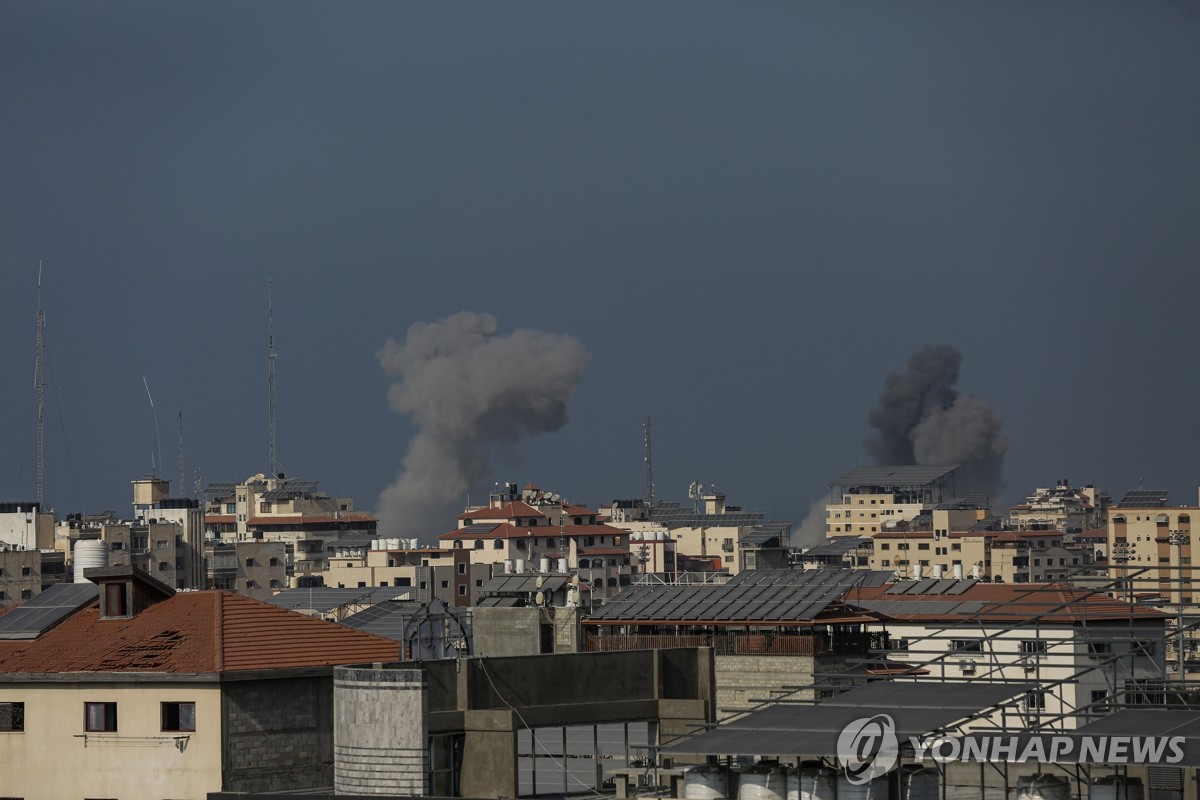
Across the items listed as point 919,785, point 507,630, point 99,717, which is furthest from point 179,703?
point 919,785

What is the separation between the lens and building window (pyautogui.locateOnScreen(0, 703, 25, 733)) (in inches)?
1490

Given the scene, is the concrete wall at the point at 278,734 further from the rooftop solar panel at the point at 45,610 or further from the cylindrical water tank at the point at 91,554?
the cylindrical water tank at the point at 91,554

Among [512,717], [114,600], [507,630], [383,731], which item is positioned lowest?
[383,731]

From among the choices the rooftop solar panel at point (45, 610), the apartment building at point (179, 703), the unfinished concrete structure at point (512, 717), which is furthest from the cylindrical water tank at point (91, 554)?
the unfinished concrete structure at point (512, 717)

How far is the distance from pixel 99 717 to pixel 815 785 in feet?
45.2

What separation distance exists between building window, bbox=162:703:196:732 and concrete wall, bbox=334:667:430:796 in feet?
16.5

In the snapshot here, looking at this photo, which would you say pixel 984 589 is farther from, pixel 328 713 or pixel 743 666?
pixel 328 713

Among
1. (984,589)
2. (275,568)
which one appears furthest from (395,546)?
(984,589)

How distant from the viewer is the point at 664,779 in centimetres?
3116

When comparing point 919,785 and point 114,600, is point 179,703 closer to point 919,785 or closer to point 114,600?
point 114,600

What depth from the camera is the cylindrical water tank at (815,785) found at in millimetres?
28477

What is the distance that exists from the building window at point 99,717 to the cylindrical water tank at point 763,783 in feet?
40.7

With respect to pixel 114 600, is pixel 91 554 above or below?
above

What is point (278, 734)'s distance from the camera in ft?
119
